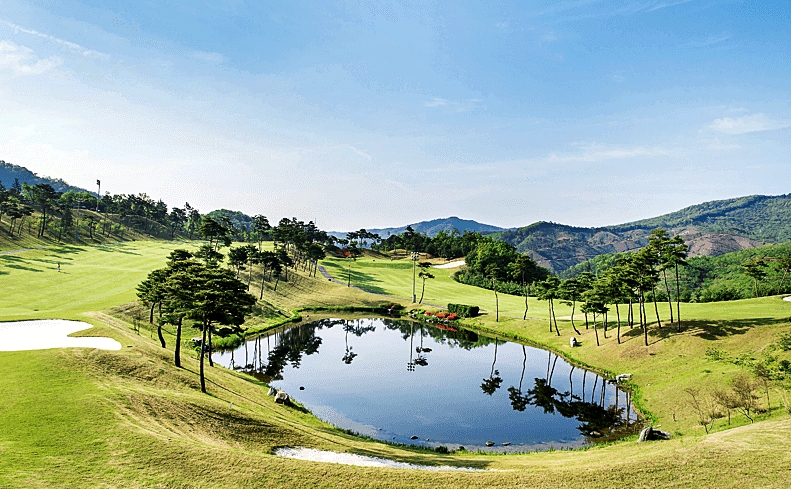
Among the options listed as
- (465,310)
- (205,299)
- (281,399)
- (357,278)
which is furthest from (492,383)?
(357,278)

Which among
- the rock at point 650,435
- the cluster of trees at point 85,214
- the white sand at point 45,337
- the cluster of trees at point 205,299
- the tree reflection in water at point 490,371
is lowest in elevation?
the tree reflection in water at point 490,371

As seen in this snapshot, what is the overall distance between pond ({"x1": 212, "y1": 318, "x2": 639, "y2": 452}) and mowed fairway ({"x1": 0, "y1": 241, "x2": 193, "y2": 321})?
17.8 metres

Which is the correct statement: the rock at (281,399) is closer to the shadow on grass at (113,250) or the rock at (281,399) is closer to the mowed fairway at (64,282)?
the mowed fairway at (64,282)

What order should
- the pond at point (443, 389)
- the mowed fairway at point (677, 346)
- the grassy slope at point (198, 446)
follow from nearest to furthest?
the grassy slope at point (198, 446)
the pond at point (443, 389)
the mowed fairway at point (677, 346)

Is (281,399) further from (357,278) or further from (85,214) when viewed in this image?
(85,214)

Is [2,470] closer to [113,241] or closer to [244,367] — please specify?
[244,367]

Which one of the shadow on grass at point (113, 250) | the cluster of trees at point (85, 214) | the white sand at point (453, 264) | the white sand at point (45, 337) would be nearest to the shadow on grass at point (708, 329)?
the white sand at point (45, 337)

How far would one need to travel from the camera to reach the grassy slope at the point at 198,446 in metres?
15.1

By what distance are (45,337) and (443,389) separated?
3284cm

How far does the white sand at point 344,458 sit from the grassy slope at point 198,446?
88 centimetres

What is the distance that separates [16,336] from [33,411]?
55.5 feet

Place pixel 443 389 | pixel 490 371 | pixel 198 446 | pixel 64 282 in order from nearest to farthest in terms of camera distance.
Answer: pixel 198 446
pixel 443 389
pixel 490 371
pixel 64 282

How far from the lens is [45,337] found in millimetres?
30469

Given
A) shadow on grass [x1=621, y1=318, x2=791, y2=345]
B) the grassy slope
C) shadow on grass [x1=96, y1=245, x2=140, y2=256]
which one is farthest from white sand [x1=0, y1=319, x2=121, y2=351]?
shadow on grass [x1=96, y1=245, x2=140, y2=256]
